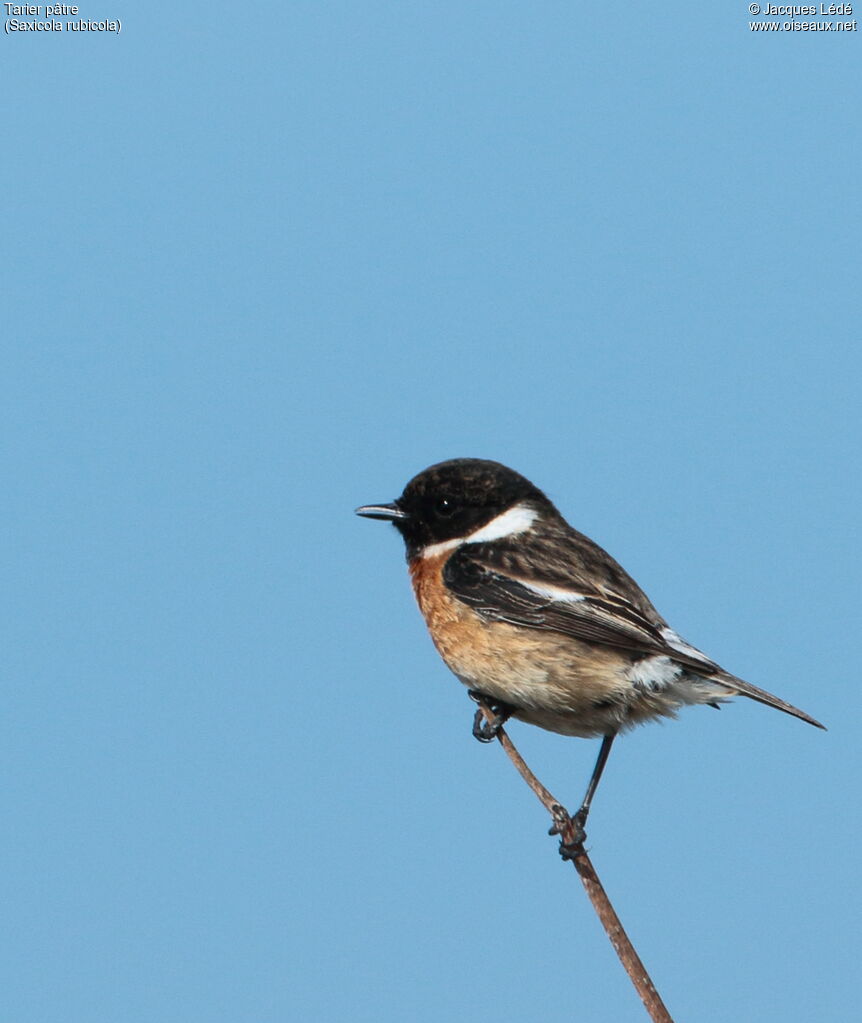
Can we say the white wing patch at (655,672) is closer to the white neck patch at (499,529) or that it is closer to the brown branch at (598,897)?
the brown branch at (598,897)

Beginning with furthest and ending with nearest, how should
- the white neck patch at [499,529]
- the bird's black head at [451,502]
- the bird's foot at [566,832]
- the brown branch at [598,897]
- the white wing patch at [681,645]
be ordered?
the bird's black head at [451,502] < the white neck patch at [499,529] < the white wing patch at [681,645] < the bird's foot at [566,832] < the brown branch at [598,897]

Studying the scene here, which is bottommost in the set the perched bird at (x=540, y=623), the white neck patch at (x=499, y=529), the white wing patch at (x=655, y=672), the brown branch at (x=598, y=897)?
the brown branch at (x=598, y=897)

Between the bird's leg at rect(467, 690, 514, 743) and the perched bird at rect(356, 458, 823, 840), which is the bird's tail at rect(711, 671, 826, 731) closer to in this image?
the perched bird at rect(356, 458, 823, 840)

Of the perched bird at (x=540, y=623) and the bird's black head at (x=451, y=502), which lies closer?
the perched bird at (x=540, y=623)

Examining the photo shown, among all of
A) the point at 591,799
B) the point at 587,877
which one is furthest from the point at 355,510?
the point at 587,877

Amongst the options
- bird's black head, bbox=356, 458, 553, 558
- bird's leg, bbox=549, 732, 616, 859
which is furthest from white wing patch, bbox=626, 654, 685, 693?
bird's black head, bbox=356, 458, 553, 558

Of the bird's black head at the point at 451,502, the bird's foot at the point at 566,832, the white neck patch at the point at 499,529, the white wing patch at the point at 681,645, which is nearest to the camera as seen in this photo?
the bird's foot at the point at 566,832

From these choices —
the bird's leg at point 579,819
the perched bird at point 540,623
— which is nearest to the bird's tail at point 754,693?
the perched bird at point 540,623

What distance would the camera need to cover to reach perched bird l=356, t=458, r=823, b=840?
579cm

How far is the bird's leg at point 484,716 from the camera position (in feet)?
19.3

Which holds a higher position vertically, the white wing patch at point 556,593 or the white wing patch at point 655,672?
the white wing patch at point 556,593

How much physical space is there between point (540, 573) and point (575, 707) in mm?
700

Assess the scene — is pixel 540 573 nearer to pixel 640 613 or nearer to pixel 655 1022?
pixel 640 613

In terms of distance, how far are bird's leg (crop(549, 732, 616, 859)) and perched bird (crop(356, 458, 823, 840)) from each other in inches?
0.4
